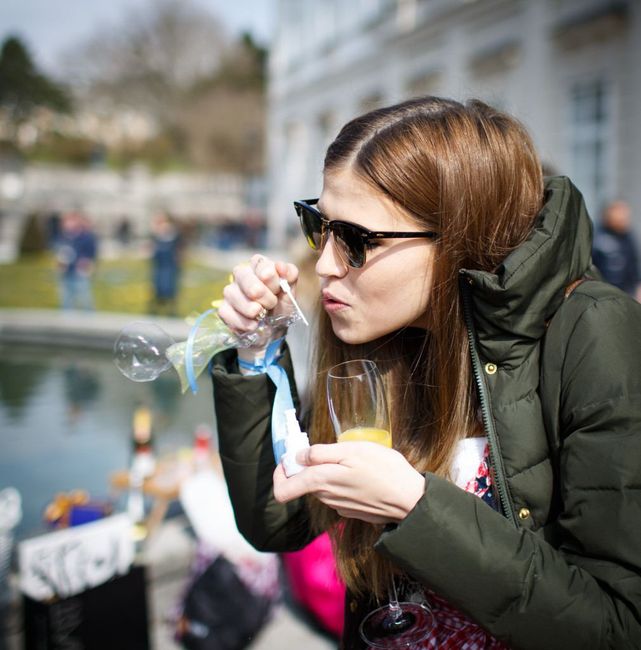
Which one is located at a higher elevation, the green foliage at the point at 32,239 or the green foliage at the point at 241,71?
the green foliage at the point at 241,71

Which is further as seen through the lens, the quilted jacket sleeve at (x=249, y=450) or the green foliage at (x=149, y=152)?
the green foliage at (x=149, y=152)

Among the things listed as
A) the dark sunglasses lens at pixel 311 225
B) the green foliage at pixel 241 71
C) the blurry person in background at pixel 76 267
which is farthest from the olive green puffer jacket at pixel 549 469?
the green foliage at pixel 241 71

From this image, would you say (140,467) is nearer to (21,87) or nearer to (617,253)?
(617,253)

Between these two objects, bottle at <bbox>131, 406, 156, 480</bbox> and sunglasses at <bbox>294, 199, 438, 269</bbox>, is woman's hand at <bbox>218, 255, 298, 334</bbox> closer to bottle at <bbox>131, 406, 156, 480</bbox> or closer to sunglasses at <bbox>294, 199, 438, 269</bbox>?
sunglasses at <bbox>294, 199, 438, 269</bbox>

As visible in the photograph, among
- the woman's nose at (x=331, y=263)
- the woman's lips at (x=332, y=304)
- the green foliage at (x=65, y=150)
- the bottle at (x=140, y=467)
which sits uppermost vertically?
the green foliage at (x=65, y=150)

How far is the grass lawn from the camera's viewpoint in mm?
15242

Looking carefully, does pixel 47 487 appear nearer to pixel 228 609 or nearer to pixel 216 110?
pixel 228 609

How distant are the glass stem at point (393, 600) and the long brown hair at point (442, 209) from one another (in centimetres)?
2

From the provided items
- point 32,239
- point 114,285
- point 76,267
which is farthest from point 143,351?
point 32,239

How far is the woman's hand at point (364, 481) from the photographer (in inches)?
45.9

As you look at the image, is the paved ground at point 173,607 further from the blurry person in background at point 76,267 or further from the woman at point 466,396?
the blurry person in background at point 76,267

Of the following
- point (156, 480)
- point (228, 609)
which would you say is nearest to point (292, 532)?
point (228, 609)

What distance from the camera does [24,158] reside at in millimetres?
47812

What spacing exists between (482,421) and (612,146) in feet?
42.4
